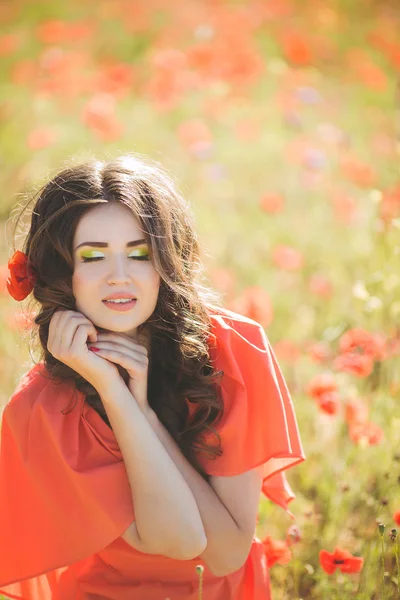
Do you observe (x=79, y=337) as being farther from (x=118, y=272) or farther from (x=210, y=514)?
(x=210, y=514)

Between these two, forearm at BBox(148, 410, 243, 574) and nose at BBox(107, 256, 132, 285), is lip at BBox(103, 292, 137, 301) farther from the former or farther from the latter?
forearm at BBox(148, 410, 243, 574)

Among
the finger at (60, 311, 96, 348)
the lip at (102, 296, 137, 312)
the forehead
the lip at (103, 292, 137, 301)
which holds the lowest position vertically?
the finger at (60, 311, 96, 348)

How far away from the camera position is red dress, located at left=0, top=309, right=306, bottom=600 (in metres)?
1.74

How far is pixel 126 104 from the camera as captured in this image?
538 centimetres

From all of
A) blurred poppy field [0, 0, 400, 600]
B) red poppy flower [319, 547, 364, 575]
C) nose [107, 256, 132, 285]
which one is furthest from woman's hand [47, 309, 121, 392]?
red poppy flower [319, 547, 364, 575]

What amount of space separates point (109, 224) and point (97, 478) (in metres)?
0.54

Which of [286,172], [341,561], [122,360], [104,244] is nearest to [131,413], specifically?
[122,360]

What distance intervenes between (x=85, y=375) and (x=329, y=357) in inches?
57.8

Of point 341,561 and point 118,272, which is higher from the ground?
point 118,272

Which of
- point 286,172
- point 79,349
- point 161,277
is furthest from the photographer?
point 286,172

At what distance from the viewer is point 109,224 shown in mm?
1732

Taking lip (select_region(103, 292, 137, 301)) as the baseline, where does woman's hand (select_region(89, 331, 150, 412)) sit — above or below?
below

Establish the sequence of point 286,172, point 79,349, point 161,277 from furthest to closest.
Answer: point 286,172 → point 161,277 → point 79,349

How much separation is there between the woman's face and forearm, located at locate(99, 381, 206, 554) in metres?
0.16
